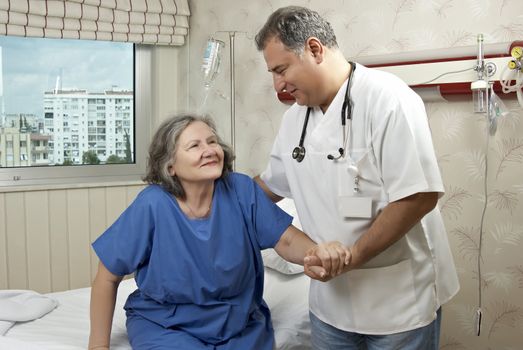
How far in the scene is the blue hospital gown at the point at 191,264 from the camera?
1713mm

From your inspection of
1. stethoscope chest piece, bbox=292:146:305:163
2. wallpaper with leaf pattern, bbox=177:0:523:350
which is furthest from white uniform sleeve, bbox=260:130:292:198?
wallpaper with leaf pattern, bbox=177:0:523:350

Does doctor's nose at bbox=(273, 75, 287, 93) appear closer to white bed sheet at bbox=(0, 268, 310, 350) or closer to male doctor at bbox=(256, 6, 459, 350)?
male doctor at bbox=(256, 6, 459, 350)

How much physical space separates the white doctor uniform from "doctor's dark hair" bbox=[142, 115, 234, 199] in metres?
0.40

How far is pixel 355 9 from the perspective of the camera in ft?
8.53

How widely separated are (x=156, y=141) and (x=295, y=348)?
32.2 inches

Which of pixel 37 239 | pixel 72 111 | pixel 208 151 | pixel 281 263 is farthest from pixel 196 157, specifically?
pixel 72 111

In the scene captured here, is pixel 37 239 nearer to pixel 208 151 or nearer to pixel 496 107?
pixel 208 151

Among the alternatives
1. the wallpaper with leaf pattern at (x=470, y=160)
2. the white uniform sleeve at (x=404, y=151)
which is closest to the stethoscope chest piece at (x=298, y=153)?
the white uniform sleeve at (x=404, y=151)

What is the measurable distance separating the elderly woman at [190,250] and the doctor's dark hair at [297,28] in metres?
0.46

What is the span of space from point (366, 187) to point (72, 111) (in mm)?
2392

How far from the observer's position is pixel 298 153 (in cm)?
161

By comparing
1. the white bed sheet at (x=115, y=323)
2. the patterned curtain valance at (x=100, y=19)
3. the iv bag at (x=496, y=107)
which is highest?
the patterned curtain valance at (x=100, y=19)

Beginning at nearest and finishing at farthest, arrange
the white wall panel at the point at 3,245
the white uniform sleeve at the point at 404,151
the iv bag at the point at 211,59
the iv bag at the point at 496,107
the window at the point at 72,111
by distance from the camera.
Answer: the white uniform sleeve at the point at 404,151 < the iv bag at the point at 496,107 < the white wall panel at the point at 3,245 < the iv bag at the point at 211,59 < the window at the point at 72,111

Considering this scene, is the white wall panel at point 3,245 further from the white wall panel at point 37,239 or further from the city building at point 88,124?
the city building at point 88,124
